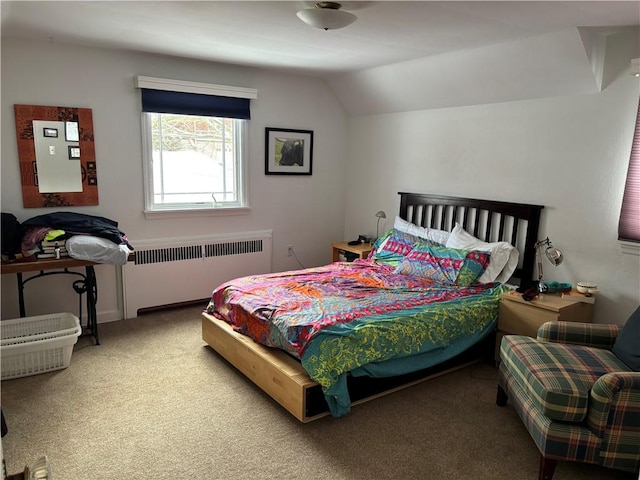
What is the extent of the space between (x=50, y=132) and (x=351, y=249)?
116 inches

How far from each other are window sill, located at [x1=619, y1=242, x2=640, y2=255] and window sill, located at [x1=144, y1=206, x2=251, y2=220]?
332cm

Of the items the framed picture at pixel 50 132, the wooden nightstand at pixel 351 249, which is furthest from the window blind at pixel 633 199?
the framed picture at pixel 50 132

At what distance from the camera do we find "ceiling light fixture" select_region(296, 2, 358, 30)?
2.61 metres

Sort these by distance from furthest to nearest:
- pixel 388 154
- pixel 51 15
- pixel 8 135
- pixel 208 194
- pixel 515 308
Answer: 1. pixel 388 154
2. pixel 208 194
3. pixel 8 135
4. pixel 515 308
5. pixel 51 15

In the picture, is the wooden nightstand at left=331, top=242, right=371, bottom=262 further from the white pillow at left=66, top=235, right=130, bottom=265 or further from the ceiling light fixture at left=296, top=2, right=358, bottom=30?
the ceiling light fixture at left=296, top=2, right=358, bottom=30

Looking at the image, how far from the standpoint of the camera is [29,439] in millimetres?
2502

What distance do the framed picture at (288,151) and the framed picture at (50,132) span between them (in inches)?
76.9

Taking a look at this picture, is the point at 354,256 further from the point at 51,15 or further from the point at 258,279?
the point at 51,15

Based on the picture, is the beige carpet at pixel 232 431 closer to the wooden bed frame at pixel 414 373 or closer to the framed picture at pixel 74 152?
the wooden bed frame at pixel 414 373

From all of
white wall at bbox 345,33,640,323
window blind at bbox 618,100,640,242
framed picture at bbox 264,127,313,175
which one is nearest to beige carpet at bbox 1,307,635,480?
white wall at bbox 345,33,640,323

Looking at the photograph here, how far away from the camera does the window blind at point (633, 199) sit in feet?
10.2

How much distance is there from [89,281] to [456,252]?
3006 mm

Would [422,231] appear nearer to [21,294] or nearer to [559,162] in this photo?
[559,162]

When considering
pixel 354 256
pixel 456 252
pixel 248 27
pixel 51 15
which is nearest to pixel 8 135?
pixel 51 15
